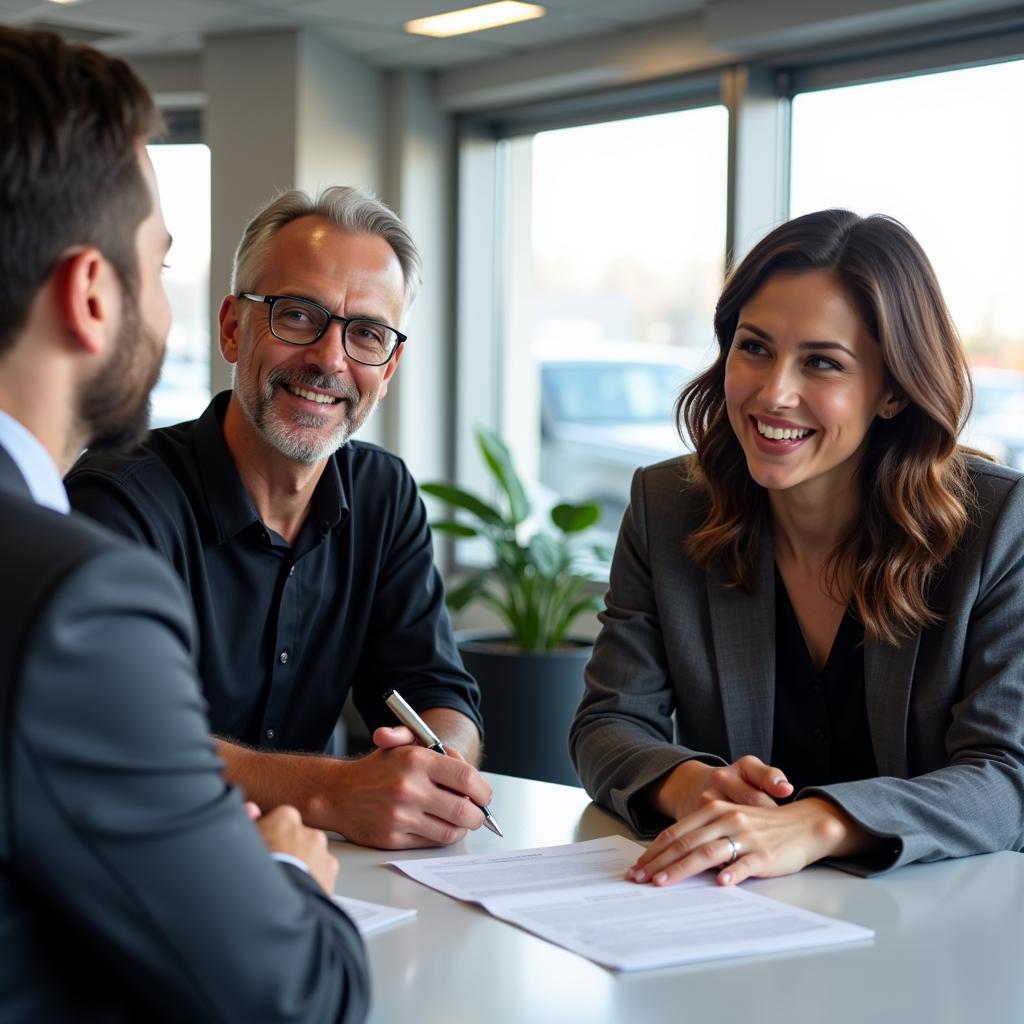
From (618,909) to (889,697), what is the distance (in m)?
0.75

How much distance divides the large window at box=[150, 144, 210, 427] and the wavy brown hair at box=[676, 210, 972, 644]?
380cm

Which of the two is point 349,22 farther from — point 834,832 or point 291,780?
point 834,832

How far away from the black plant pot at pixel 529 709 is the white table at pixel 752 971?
8.98 feet

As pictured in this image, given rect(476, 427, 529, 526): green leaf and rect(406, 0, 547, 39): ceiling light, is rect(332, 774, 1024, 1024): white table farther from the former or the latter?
rect(406, 0, 547, 39): ceiling light

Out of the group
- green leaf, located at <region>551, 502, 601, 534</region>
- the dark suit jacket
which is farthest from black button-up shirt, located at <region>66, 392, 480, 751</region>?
green leaf, located at <region>551, 502, 601, 534</region>

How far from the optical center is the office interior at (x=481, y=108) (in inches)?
166

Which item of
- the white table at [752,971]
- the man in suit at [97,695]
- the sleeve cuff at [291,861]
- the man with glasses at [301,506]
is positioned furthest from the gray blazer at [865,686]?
the man in suit at [97,695]

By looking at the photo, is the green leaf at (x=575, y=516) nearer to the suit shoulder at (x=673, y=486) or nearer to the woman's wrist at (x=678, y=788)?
the suit shoulder at (x=673, y=486)

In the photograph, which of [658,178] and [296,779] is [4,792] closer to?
[296,779]

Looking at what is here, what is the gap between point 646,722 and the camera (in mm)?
2088

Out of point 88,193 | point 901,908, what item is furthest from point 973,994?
point 88,193

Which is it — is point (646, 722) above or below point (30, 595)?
below

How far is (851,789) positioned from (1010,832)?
0.84 ft

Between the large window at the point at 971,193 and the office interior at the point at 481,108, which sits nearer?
the large window at the point at 971,193
